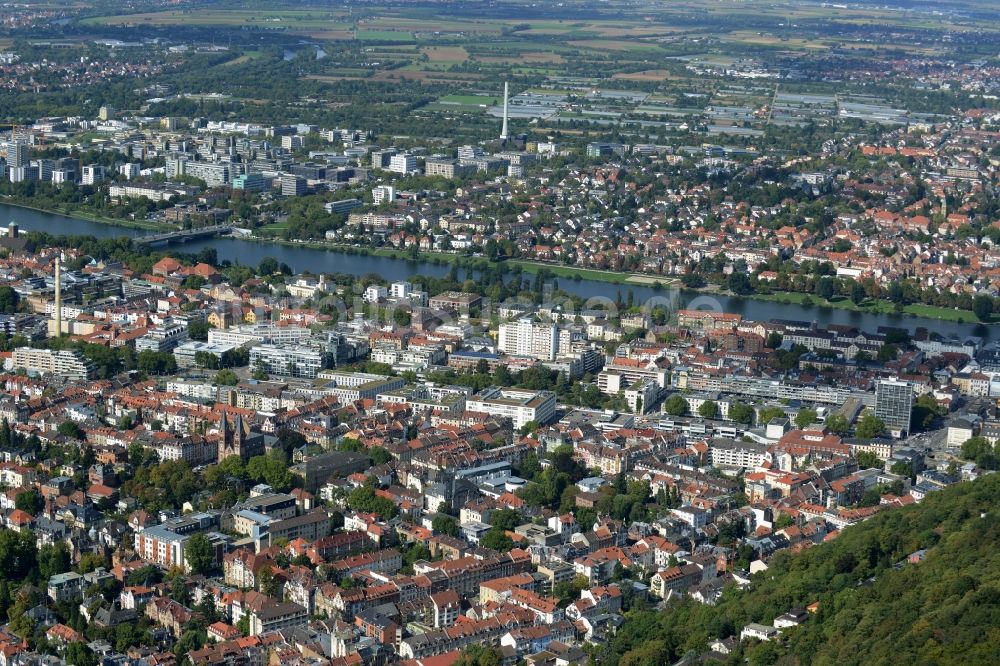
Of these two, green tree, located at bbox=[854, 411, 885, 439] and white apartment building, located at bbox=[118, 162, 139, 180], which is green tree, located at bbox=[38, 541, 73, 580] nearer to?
green tree, located at bbox=[854, 411, 885, 439]

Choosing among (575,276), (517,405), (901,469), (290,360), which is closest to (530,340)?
(517,405)

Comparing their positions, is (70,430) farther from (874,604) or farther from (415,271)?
(415,271)

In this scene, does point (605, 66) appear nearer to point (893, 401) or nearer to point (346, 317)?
point (346, 317)

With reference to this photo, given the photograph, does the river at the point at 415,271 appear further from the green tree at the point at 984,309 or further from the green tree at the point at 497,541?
the green tree at the point at 497,541

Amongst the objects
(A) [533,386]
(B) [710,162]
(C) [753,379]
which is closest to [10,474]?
(A) [533,386]

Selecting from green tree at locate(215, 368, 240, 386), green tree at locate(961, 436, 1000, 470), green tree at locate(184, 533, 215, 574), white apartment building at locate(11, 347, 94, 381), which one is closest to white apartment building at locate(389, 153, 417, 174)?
white apartment building at locate(11, 347, 94, 381)
